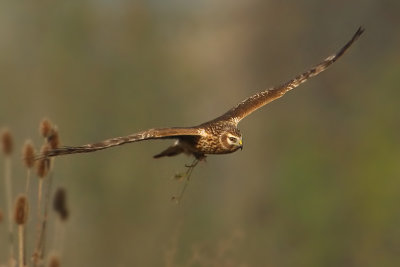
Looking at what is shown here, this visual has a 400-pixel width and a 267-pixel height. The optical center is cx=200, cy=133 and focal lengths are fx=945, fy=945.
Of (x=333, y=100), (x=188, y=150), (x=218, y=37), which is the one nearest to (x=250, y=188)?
(x=333, y=100)

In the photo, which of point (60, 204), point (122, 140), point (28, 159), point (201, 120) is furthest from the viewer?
point (201, 120)

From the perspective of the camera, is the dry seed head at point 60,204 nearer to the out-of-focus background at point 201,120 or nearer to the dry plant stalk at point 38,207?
the dry plant stalk at point 38,207

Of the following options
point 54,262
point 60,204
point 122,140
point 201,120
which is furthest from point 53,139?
point 201,120

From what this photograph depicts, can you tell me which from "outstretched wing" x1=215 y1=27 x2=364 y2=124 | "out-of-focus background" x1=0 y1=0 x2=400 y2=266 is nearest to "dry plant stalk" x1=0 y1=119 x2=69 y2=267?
"outstretched wing" x1=215 y1=27 x2=364 y2=124

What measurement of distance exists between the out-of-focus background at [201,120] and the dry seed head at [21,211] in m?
10.8

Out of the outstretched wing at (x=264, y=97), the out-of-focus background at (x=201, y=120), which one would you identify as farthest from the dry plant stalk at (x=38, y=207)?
the out-of-focus background at (x=201, y=120)

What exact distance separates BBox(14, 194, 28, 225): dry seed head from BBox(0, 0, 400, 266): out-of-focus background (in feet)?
35.5

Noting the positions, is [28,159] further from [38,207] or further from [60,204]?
[60,204]

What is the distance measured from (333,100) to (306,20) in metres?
4.36

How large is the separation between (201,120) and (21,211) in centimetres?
2000

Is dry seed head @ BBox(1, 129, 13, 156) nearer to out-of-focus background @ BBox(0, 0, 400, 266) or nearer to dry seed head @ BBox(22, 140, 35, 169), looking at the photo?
dry seed head @ BBox(22, 140, 35, 169)

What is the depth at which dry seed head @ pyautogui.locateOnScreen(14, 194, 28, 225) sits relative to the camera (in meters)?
6.14

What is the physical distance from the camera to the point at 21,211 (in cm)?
617

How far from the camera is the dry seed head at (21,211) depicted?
6.14 m
